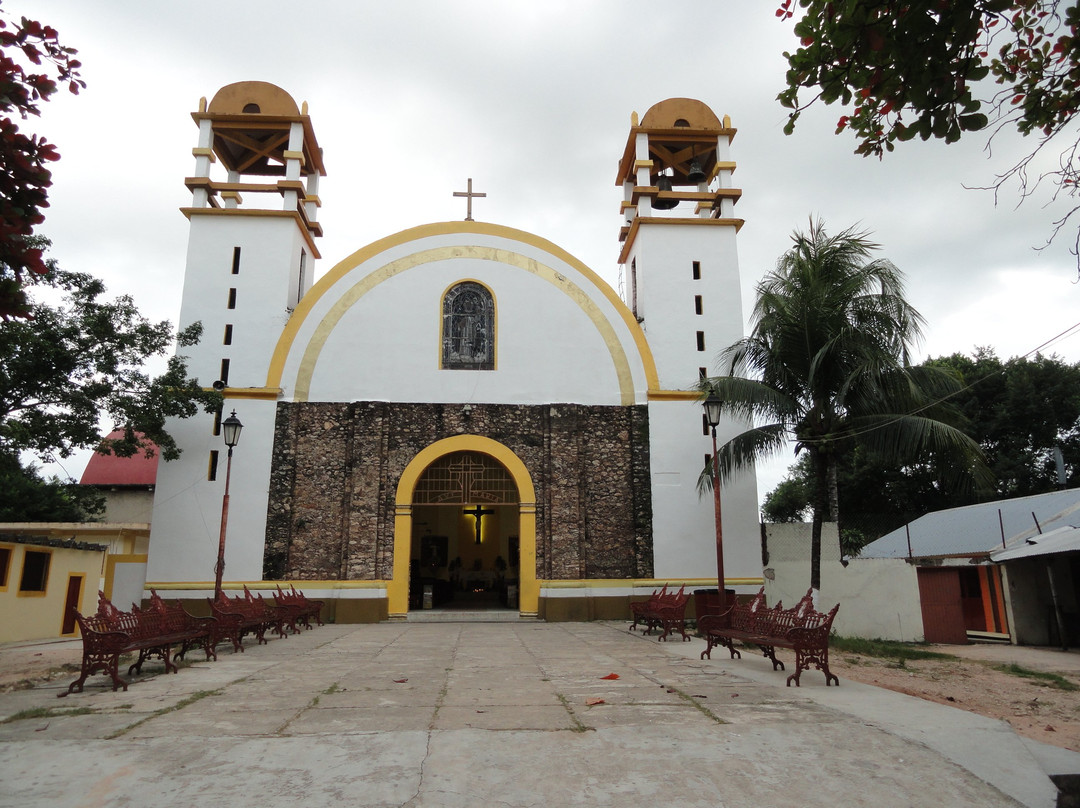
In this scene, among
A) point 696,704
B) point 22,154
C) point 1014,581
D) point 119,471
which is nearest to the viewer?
point 22,154

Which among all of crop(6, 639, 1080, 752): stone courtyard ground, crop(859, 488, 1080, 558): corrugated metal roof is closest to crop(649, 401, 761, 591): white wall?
crop(6, 639, 1080, 752): stone courtyard ground

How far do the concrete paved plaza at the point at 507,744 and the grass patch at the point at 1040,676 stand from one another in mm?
3733

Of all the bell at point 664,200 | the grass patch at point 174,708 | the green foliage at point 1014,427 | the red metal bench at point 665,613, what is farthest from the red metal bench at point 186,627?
the green foliage at point 1014,427

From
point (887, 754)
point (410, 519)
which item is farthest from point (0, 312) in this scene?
point (410, 519)

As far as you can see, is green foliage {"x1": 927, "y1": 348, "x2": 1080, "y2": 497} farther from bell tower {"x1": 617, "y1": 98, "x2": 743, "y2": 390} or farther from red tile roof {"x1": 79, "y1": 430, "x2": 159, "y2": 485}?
red tile roof {"x1": 79, "y1": 430, "x2": 159, "y2": 485}

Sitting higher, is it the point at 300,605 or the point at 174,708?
the point at 300,605

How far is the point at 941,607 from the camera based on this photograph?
16016 millimetres

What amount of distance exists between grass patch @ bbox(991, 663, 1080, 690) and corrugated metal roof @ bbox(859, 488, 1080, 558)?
636cm

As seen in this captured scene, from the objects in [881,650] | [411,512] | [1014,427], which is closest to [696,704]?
[881,650]

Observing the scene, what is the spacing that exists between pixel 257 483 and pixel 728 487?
34.3 feet

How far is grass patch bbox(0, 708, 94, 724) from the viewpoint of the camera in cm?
620

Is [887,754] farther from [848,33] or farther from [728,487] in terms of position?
[728,487]

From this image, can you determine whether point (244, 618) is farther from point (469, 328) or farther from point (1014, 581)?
point (1014, 581)

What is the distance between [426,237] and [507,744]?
14.9 m
